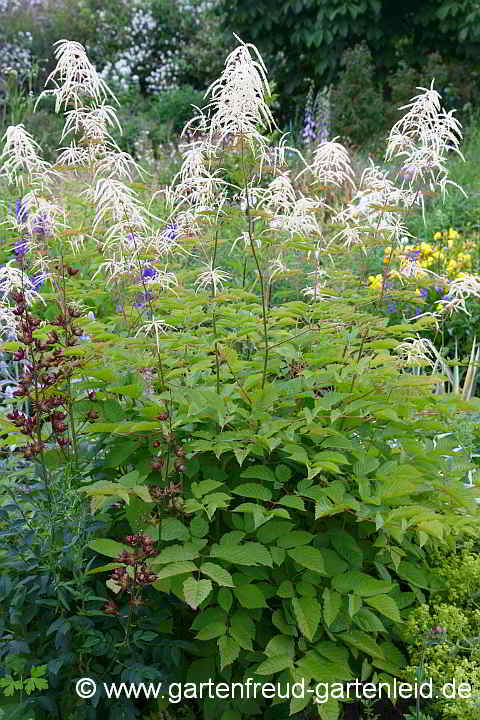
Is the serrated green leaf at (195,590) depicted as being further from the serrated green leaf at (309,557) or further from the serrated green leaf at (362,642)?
the serrated green leaf at (362,642)

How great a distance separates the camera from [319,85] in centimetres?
1471

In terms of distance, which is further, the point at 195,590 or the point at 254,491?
the point at 254,491

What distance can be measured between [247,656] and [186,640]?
26cm

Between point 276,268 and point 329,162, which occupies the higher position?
point 329,162

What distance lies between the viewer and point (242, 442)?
2158 millimetres

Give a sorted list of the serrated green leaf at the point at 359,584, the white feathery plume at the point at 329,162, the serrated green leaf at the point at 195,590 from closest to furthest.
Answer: the serrated green leaf at the point at 195,590
the serrated green leaf at the point at 359,584
the white feathery plume at the point at 329,162

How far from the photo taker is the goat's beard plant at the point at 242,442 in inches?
81.0

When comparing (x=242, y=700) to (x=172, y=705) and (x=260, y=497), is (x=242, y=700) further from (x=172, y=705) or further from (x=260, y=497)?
(x=260, y=497)

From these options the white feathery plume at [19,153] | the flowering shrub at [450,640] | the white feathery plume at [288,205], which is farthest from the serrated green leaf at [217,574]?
the white feathery plume at [19,153]

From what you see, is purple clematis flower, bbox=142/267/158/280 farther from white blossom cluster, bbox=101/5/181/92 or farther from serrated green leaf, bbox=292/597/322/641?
white blossom cluster, bbox=101/5/181/92

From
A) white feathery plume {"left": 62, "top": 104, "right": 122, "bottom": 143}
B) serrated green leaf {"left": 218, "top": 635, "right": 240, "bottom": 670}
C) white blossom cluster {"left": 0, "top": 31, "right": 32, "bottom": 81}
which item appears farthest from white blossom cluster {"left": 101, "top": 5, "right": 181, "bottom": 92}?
serrated green leaf {"left": 218, "top": 635, "right": 240, "bottom": 670}

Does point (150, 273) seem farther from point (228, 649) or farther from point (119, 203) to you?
point (228, 649)

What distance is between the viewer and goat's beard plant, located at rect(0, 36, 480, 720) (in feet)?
6.75

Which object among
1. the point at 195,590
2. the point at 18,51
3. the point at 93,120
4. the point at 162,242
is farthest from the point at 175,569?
the point at 18,51
